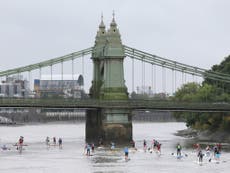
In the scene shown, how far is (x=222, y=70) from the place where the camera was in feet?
531

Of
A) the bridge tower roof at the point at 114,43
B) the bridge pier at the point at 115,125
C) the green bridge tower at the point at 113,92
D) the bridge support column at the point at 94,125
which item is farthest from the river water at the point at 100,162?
the bridge tower roof at the point at 114,43

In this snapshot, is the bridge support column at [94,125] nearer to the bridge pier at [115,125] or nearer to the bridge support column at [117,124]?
the bridge pier at [115,125]

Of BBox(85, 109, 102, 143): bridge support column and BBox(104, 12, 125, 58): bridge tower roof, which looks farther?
BBox(85, 109, 102, 143): bridge support column

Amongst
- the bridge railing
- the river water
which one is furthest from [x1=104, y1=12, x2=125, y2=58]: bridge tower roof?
the river water

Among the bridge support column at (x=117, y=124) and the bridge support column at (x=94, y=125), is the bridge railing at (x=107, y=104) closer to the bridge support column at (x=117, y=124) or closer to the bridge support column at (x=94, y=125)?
the bridge support column at (x=117, y=124)

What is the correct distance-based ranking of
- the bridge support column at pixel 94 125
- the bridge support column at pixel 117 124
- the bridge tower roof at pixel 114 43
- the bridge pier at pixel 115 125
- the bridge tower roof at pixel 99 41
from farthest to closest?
the bridge tower roof at pixel 99 41
the bridge support column at pixel 94 125
the bridge tower roof at pixel 114 43
the bridge support column at pixel 117 124
the bridge pier at pixel 115 125

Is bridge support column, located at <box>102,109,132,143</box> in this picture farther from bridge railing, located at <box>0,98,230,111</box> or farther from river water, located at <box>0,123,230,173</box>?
river water, located at <box>0,123,230,173</box>

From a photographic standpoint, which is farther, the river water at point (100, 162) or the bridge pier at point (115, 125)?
the bridge pier at point (115, 125)

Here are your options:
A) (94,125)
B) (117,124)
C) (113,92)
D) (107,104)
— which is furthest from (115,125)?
(94,125)

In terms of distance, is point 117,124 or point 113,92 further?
point 113,92

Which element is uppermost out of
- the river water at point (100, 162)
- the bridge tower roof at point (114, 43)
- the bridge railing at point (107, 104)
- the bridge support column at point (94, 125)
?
the bridge tower roof at point (114, 43)

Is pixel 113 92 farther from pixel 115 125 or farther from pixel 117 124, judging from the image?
pixel 115 125

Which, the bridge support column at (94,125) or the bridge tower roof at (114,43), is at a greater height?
the bridge tower roof at (114,43)

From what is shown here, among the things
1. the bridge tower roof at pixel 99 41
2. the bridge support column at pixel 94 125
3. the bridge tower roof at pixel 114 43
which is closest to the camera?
the bridge tower roof at pixel 114 43
